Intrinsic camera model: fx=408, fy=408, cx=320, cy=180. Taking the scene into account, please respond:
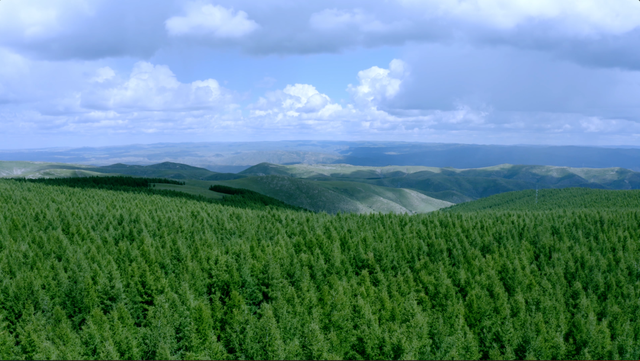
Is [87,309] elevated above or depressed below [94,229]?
below

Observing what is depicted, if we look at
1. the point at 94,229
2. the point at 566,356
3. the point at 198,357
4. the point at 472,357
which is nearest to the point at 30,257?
the point at 94,229

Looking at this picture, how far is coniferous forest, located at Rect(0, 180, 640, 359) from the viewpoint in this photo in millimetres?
21766

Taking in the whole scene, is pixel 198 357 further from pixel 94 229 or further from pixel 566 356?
pixel 94 229

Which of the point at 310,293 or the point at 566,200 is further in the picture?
the point at 566,200

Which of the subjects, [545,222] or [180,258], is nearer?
[180,258]

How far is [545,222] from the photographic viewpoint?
48688 mm

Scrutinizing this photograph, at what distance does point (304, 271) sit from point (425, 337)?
11.1 m

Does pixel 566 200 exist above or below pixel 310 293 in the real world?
below

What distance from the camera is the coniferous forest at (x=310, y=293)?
71.4 feet

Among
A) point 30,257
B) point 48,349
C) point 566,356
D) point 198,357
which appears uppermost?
point 30,257

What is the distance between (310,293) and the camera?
2692cm

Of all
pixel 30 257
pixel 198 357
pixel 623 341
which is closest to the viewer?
pixel 198 357

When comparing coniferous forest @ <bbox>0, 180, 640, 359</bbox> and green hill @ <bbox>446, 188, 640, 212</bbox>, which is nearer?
coniferous forest @ <bbox>0, 180, 640, 359</bbox>

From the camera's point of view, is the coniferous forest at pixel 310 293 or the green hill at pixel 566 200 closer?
the coniferous forest at pixel 310 293
